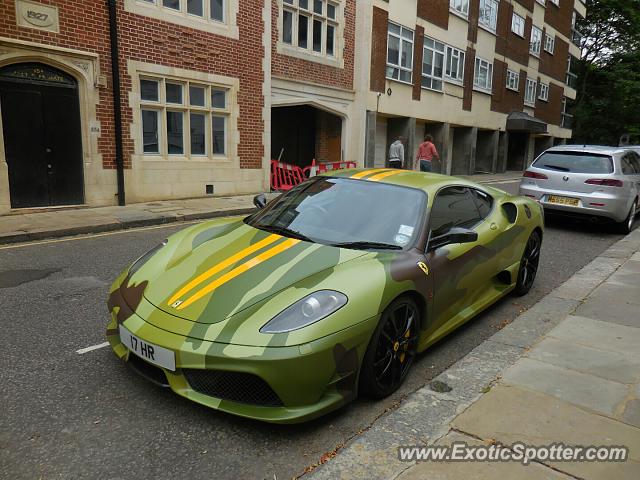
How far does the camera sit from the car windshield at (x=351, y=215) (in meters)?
3.55

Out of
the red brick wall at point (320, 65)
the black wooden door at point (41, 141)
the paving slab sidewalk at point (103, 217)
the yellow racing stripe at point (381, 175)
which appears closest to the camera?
the yellow racing stripe at point (381, 175)

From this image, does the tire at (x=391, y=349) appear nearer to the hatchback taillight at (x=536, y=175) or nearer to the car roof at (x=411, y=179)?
the car roof at (x=411, y=179)

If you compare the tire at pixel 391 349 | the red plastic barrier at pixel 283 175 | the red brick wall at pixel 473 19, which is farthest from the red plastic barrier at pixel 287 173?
the red brick wall at pixel 473 19

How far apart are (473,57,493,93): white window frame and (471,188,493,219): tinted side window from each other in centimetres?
2296

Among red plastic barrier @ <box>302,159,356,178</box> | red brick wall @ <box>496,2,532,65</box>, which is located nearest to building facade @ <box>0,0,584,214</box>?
red plastic barrier @ <box>302,159,356,178</box>

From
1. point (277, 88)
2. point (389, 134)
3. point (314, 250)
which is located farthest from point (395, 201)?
point (389, 134)

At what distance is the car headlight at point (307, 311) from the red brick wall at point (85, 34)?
31.6 ft

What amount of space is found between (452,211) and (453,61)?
2193 centimetres

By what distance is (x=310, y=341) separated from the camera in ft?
8.48

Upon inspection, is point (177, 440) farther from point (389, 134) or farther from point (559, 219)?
point (389, 134)

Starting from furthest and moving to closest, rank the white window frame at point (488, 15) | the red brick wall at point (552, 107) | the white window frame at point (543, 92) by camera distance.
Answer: the red brick wall at point (552, 107), the white window frame at point (543, 92), the white window frame at point (488, 15)

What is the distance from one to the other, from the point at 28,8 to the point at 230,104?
5102 mm

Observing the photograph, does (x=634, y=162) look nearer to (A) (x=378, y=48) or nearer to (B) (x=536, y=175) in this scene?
(B) (x=536, y=175)

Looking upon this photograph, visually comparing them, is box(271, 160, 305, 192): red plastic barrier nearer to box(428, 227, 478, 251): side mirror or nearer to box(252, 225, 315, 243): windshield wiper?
box(252, 225, 315, 243): windshield wiper
